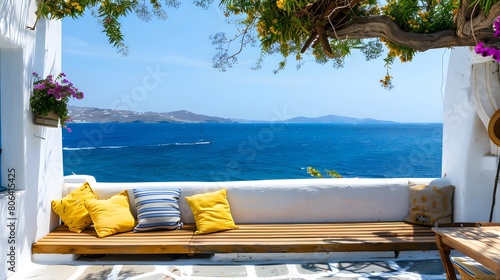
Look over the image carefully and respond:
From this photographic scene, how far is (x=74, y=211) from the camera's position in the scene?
3766mm

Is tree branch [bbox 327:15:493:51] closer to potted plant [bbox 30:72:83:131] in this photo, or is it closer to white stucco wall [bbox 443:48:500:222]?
white stucco wall [bbox 443:48:500:222]

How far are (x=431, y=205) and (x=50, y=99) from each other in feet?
12.0

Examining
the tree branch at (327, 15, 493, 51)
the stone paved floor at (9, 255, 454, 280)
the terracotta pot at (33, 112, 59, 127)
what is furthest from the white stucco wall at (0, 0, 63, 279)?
the tree branch at (327, 15, 493, 51)

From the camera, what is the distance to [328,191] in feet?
13.2

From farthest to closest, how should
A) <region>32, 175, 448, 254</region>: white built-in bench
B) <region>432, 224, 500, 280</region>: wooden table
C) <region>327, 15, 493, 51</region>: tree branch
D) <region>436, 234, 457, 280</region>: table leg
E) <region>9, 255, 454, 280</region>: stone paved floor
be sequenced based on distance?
1. <region>32, 175, 448, 254</region>: white built-in bench
2. <region>9, 255, 454, 280</region>: stone paved floor
3. <region>436, 234, 457, 280</region>: table leg
4. <region>327, 15, 493, 51</region>: tree branch
5. <region>432, 224, 500, 280</region>: wooden table

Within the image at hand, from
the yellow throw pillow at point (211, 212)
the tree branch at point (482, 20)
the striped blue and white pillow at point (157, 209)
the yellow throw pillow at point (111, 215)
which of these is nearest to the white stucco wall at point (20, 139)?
the yellow throw pillow at point (111, 215)

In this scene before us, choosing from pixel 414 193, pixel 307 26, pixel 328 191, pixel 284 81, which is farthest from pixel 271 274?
pixel 284 81

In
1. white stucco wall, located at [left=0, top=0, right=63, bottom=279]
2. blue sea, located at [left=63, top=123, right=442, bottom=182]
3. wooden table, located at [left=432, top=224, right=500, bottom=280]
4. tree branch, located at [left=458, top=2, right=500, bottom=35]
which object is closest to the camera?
tree branch, located at [left=458, top=2, right=500, bottom=35]

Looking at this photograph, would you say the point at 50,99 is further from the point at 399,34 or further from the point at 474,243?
the point at 474,243

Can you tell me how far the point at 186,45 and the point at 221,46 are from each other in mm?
28207

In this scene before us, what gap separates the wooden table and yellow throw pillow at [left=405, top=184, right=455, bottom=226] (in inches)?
42.4

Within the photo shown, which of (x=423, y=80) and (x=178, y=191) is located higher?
(x=423, y=80)

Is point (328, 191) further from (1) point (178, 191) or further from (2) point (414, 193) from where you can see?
(1) point (178, 191)

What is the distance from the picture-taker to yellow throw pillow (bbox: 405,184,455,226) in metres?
3.83
